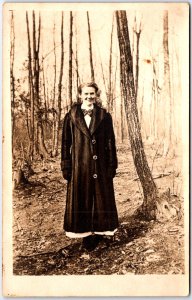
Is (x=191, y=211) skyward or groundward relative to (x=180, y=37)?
groundward

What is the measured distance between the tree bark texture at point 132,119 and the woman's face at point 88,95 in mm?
82

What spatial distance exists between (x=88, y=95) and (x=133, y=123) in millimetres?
143

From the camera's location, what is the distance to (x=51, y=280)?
1.04 m

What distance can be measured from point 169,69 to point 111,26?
20cm

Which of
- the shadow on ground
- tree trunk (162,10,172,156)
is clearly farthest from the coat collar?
the shadow on ground

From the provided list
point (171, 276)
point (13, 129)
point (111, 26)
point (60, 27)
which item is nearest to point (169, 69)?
point (111, 26)

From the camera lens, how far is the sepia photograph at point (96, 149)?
3.42ft

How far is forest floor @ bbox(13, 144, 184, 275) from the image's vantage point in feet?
3.42

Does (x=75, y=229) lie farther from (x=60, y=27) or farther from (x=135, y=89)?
(x=60, y=27)

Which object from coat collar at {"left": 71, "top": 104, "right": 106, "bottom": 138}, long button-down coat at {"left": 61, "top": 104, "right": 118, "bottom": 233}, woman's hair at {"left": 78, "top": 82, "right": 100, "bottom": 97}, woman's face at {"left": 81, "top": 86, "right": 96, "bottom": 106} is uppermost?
woman's hair at {"left": 78, "top": 82, "right": 100, "bottom": 97}

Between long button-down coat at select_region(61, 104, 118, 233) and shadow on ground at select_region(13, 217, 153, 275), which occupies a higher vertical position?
long button-down coat at select_region(61, 104, 118, 233)

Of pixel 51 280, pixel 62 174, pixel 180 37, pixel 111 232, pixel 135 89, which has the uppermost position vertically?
pixel 180 37

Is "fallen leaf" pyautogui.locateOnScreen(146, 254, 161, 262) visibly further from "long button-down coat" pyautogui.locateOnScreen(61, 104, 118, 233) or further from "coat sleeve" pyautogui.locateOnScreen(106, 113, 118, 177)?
"coat sleeve" pyautogui.locateOnScreen(106, 113, 118, 177)

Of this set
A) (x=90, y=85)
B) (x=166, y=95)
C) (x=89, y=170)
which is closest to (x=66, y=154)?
(x=89, y=170)
